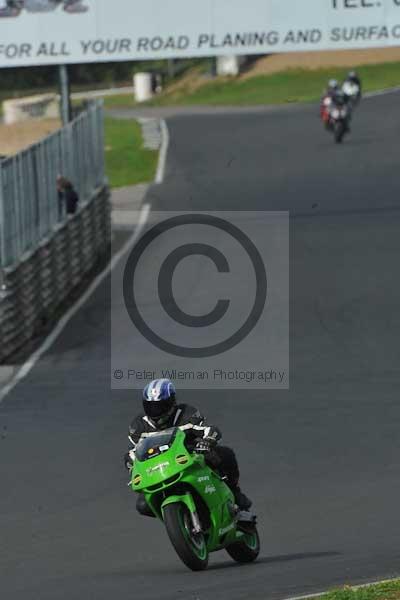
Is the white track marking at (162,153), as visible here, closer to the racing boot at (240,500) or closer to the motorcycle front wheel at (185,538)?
the racing boot at (240,500)

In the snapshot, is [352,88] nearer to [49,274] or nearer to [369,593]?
[49,274]

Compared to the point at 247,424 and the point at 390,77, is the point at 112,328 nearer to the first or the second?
the point at 247,424

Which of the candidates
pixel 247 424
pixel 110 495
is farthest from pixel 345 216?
pixel 110 495

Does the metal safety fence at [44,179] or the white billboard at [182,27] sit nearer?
the metal safety fence at [44,179]

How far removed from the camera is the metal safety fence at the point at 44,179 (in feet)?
72.4

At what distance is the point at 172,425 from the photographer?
10.0 metres

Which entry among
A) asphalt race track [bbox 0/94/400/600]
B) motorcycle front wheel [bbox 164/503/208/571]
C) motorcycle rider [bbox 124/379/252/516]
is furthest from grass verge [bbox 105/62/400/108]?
motorcycle front wheel [bbox 164/503/208/571]

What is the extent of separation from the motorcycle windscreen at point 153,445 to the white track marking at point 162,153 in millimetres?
29329

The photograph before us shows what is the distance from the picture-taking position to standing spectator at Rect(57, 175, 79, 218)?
26516 millimetres

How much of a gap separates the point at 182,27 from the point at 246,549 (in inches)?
755

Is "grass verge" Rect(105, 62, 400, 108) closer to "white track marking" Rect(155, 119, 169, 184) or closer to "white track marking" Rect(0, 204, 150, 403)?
"white track marking" Rect(155, 119, 169, 184)

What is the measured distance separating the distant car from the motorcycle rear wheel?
19465mm

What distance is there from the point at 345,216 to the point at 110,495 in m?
19.5

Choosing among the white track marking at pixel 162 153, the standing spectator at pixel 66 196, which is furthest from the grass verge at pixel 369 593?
the white track marking at pixel 162 153
